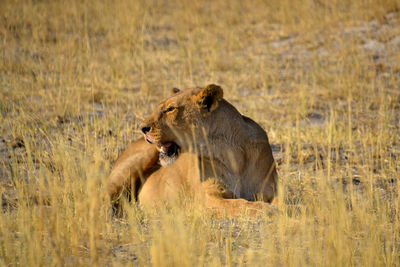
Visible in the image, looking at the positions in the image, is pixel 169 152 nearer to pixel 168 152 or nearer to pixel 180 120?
pixel 168 152

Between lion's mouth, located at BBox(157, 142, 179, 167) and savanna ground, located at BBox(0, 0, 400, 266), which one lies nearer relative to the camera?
savanna ground, located at BBox(0, 0, 400, 266)

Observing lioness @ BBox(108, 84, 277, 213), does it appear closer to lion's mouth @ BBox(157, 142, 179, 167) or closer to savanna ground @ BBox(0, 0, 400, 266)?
lion's mouth @ BBox(157, 142, 179, 167)

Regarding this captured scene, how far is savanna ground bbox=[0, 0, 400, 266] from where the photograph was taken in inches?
118

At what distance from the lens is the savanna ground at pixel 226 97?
300 centimetres

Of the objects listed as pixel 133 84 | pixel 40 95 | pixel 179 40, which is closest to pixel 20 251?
pixel 40 95

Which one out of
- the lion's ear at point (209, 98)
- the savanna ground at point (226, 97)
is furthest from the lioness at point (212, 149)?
the savanna ground at point (226, 97)

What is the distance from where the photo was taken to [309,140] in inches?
241

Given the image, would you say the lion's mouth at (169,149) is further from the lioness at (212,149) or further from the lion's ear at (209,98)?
the lion's ear at (209,98)

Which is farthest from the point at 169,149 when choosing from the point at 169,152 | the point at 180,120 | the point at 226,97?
the point at 226,97

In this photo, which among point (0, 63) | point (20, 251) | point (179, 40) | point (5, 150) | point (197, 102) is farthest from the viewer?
point (179, 40)

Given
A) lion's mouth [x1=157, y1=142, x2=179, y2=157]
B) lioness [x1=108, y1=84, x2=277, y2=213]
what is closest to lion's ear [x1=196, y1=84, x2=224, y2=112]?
Result: lioness [x1=108, y1=84, x2=277, y2=213]

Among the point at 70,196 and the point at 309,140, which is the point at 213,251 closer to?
the point at 70,196

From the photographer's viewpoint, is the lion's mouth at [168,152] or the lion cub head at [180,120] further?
the lion's mouth at [168,152]

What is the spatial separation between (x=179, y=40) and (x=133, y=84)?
2287 millimetres
